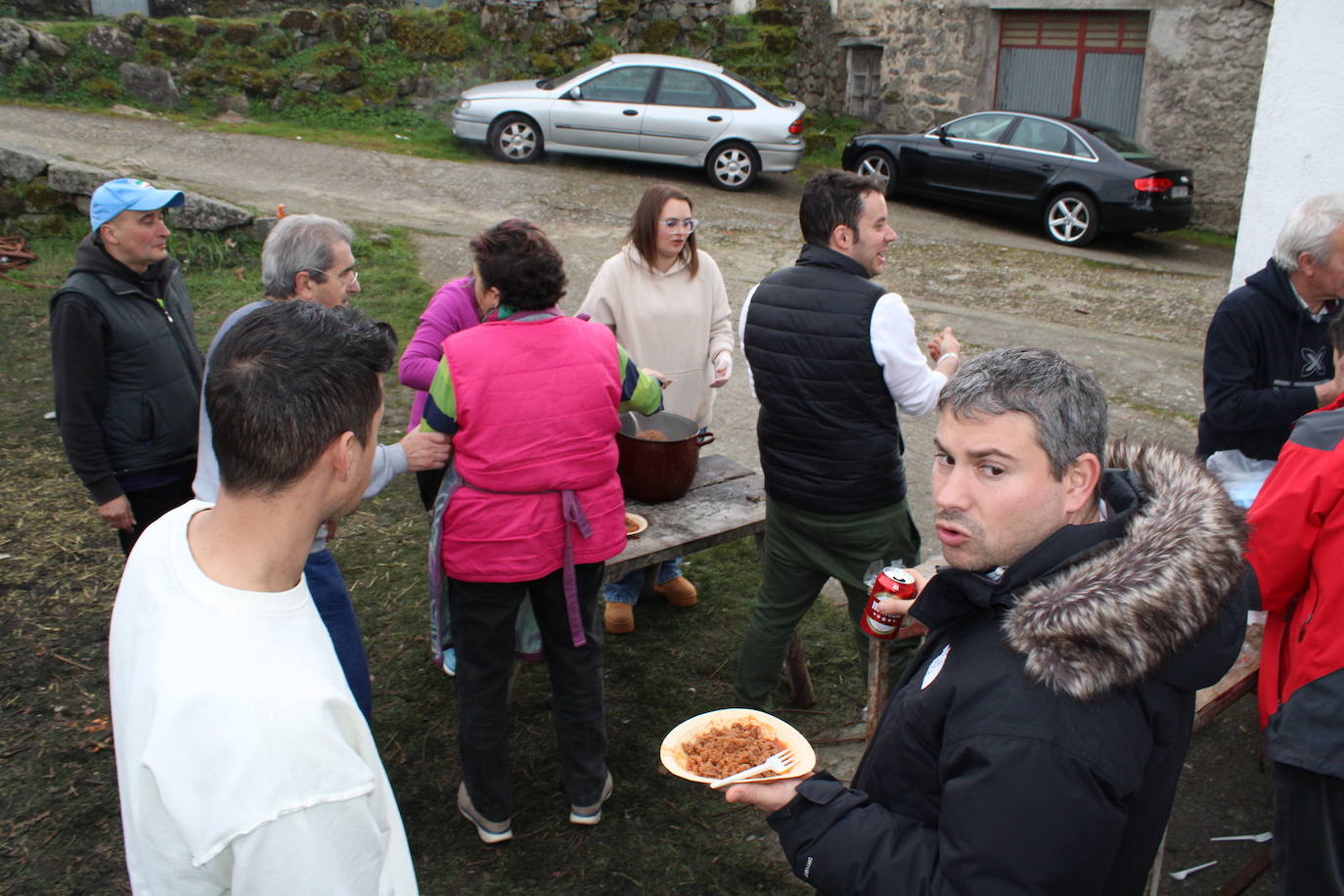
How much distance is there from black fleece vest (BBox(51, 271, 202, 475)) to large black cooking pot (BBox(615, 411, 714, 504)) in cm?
158

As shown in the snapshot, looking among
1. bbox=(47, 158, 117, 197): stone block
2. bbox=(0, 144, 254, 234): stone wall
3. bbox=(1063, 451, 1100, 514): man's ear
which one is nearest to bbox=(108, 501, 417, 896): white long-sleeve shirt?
bbox=(1063, 451, 1100, 514): man's ear

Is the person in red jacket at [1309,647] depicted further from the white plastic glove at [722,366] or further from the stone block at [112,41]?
the stone block at [112,41]

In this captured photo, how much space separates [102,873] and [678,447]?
2.34m

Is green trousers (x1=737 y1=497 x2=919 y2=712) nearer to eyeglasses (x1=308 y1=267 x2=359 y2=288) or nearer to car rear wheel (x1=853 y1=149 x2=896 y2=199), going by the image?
eyeglasses (x1=308 y1=267 x2=359 y2=288)

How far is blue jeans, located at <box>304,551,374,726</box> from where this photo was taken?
3006 millimetres

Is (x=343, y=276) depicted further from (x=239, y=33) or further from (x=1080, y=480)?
(x=239, y=33)

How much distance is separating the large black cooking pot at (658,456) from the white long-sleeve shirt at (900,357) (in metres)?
0.94

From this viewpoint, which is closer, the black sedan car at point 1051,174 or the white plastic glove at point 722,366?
the white plastic glove at point 722,366

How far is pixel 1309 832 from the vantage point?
96.2 inches

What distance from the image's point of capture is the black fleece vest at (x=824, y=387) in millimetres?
3369

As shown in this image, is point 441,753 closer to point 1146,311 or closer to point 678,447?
point 678,447

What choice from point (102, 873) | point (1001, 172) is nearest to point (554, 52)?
point (1001, 172)

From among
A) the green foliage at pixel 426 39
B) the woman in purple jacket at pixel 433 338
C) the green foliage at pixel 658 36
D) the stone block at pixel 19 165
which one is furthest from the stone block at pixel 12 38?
the woman in purple jacket at pixel 433 338

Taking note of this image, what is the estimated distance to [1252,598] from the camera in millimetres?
2605
